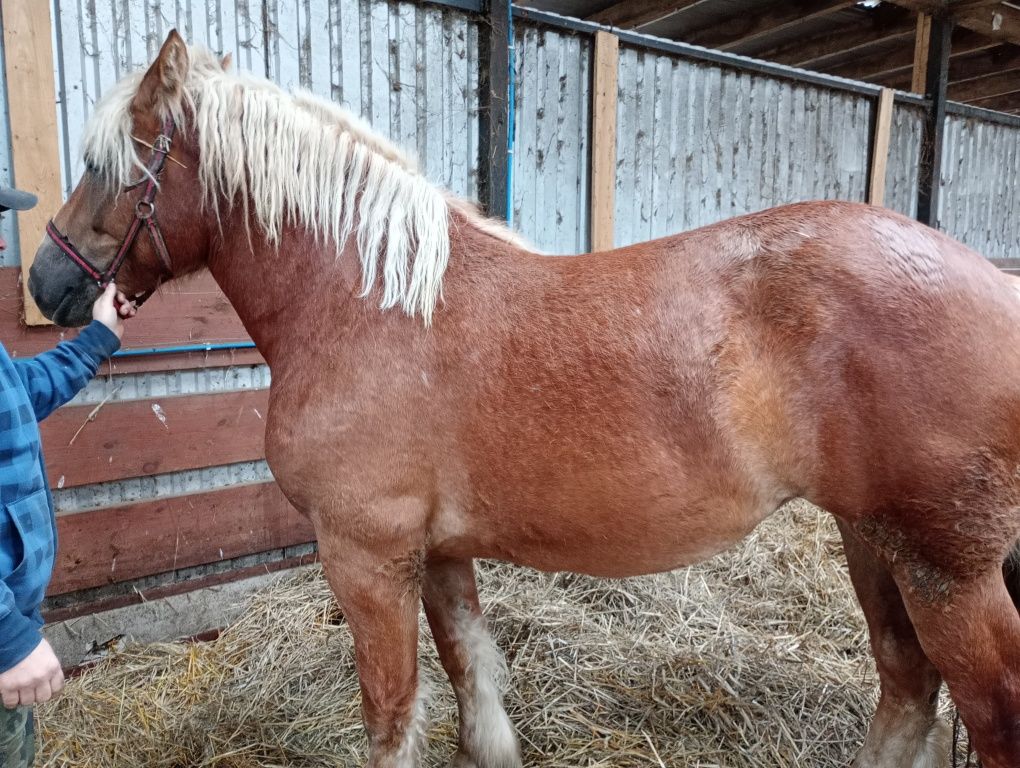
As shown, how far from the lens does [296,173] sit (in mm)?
1729

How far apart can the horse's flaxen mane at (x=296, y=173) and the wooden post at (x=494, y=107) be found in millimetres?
1788

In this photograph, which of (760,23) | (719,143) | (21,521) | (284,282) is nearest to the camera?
(21,521)

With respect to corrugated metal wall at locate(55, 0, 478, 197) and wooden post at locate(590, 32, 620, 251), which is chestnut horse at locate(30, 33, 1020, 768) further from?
wooden post at locate(590, 32, 620, 251)

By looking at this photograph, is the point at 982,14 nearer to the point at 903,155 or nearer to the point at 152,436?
the point at 903,155

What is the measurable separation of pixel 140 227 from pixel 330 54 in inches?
72.7

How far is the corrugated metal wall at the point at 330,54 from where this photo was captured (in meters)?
2.63

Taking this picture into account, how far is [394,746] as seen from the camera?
5.78 ft

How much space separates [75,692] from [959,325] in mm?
3254

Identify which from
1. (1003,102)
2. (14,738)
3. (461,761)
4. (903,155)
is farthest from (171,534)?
(1003,102)

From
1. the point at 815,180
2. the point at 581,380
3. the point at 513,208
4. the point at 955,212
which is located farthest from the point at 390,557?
the point at 955,212

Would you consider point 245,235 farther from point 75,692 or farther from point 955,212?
point 955,212

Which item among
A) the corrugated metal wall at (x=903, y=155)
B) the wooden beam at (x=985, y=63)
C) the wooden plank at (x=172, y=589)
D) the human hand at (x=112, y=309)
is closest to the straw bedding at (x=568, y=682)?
the wooden plank at (x=172, y=589)

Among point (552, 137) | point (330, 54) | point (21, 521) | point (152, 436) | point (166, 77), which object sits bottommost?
point (152, 436)

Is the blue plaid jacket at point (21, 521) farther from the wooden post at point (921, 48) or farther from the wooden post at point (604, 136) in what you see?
the wooden post at point (921, 48)
